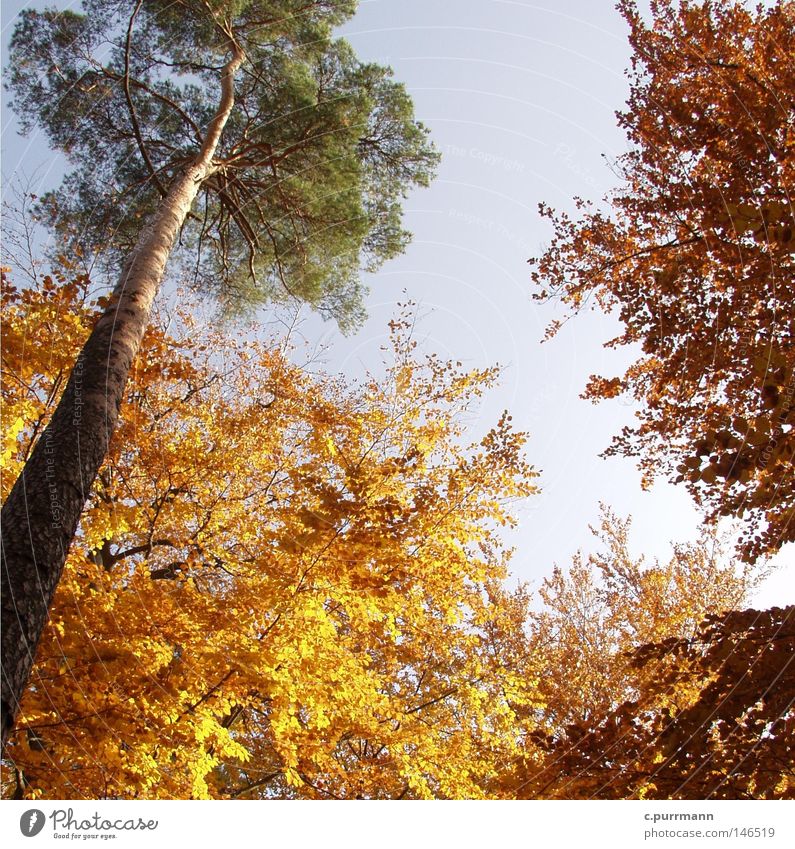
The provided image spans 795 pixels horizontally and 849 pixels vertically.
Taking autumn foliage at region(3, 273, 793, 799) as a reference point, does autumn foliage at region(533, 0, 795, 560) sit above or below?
above

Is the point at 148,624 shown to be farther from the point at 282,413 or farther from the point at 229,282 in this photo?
the point at 229,282

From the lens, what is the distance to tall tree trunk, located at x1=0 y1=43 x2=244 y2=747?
112 inches

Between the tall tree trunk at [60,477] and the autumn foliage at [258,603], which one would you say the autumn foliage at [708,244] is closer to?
the autumn foliage at [258,603]

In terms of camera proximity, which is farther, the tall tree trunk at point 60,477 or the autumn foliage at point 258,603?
the autumn foliage at point 258,603

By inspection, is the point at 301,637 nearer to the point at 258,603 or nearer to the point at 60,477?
the point at 258,603

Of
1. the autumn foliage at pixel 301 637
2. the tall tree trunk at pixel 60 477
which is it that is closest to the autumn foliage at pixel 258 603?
the autumn foliage at pixel 301 637

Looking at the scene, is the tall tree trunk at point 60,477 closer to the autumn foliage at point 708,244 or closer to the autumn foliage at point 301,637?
the autumn foliage at point 301,637

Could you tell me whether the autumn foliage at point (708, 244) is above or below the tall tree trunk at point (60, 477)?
above

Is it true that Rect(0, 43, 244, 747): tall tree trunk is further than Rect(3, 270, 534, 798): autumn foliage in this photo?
No

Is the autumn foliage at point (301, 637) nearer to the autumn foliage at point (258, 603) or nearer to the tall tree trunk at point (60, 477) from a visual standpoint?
the autumn foliage at point (258, 603)

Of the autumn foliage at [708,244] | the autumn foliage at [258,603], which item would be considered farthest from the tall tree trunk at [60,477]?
the autumn foliage at [708,244]

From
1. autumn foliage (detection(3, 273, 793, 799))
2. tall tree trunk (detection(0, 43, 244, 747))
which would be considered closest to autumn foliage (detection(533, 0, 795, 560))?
autumn foliage (detection(3, 273, 793, 799))

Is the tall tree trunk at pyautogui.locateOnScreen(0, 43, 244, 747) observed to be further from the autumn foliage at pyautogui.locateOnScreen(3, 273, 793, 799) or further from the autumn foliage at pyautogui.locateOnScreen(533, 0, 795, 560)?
the autumn foliage at pyautogui.locateOnScreen(533, 0, 795, 560)

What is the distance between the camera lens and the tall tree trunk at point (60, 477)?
2.83 meters
